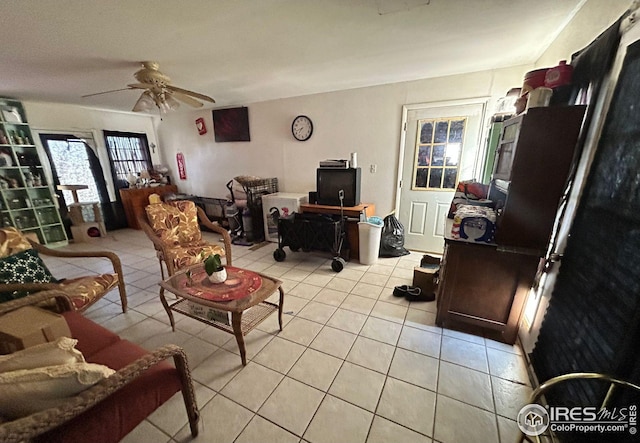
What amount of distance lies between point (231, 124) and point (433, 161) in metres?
3.56

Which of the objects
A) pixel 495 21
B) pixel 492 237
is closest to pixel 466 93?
pixel 495 21

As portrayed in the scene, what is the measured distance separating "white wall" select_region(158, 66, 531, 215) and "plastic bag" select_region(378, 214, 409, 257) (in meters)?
0.35

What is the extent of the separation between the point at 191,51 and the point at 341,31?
4.42 feet

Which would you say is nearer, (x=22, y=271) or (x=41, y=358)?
(x=41, y=358)

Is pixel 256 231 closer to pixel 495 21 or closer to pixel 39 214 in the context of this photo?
pixel 39 214

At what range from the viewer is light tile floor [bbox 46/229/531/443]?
122 centimetres

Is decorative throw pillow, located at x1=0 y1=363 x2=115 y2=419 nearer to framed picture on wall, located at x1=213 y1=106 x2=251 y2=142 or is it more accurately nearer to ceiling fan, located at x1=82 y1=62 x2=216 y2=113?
ceiling fan, located at x1=82 y1=62 x2=216 y2=113

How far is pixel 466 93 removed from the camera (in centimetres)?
288

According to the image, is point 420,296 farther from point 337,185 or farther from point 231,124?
point 231,124

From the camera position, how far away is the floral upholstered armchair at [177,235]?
239 centimetres

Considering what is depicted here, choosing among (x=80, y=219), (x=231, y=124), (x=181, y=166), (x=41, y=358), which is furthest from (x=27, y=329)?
(x=181, y=166)

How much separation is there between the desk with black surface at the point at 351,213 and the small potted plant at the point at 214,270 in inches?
68.3

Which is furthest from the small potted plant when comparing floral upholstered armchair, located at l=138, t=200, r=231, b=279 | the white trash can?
the white trash can

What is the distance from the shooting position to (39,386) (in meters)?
0.74
